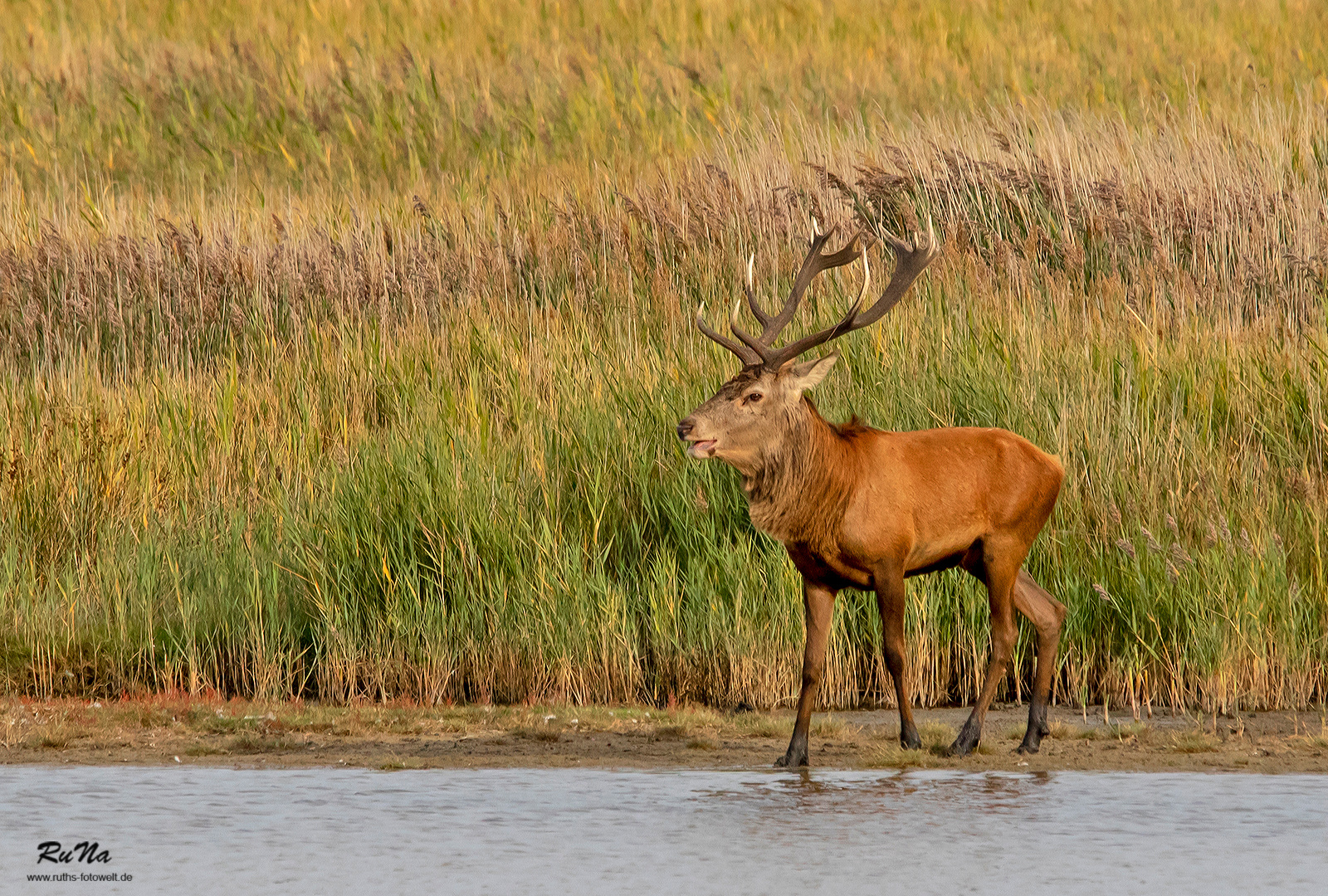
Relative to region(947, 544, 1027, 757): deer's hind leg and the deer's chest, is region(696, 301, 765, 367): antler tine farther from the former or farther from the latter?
region(947, 544, 1027, 757): deer's hind leg

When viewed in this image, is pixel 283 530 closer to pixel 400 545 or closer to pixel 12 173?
pixel 400 545

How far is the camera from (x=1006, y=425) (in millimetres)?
10250

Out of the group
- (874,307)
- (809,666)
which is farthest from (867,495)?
(874,307)

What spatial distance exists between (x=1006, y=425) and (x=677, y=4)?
16.4m

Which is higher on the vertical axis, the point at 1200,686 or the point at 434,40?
the point at 434,40

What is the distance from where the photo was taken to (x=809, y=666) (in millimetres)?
7816

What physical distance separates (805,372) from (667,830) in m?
2.26

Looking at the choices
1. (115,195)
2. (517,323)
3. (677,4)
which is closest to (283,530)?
(517,323)

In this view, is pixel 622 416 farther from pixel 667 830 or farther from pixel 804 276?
pixel 667 830

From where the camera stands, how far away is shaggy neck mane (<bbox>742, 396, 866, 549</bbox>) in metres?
7.70

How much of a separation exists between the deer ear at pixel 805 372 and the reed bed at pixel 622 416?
174 centimetres

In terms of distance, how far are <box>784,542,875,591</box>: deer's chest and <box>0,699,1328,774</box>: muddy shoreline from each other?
0.80 metres

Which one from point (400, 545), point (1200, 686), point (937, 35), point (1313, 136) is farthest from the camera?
point (937, 35)

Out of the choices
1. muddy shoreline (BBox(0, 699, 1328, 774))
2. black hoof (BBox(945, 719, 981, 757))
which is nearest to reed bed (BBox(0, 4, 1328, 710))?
muddy shoreline (BBox(0, 699, 1328, 774))
